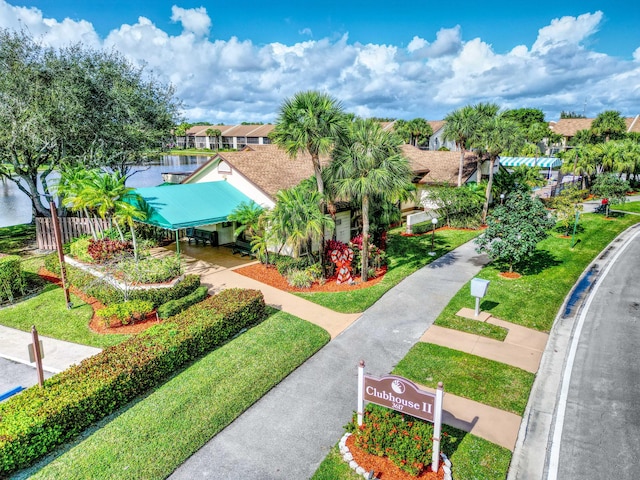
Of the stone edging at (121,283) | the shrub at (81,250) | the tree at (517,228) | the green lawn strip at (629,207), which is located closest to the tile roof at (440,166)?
the tree at (517,228)

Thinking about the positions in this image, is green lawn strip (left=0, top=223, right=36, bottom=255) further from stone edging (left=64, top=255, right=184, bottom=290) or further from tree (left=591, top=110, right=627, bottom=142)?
tree (left=591, top=110, right=627, bottom=142)

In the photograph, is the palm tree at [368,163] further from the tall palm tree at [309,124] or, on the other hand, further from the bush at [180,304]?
the bush at [180,304]

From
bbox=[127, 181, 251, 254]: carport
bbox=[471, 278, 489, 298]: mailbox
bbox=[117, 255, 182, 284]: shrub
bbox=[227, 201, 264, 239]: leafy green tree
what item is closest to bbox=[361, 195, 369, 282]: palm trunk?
bbox=[471, 278, 489, 298]: mailbox

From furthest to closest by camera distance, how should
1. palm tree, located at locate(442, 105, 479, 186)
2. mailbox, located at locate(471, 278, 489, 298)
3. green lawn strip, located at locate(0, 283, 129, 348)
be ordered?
1. palm tree, located at locate(442, 105, 479, 186)
2. mailbox, located at locate(471, 278, 489, 298)
3. green lawn strip, located at locate(0, 283, 129, 348)

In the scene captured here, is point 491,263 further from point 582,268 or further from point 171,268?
point 171,268

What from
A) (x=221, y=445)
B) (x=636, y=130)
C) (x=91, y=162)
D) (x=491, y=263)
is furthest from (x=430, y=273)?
(x=636, y=130)

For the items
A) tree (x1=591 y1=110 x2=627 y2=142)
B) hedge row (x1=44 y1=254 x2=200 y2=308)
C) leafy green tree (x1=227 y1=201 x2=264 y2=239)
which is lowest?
hedge row (x1=44 y1=254 x2=200 y2=308)

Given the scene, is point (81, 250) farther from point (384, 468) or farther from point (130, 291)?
point (384, 468)
